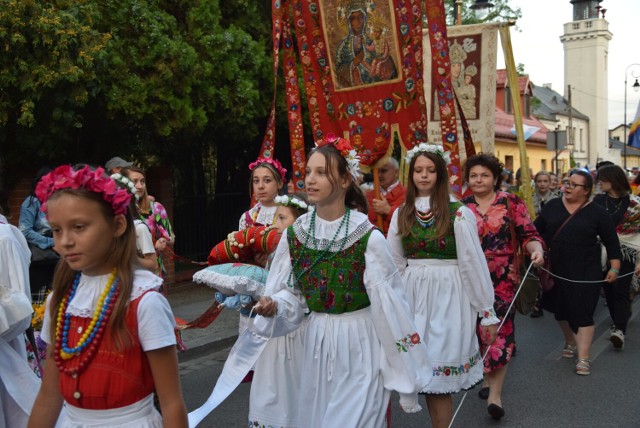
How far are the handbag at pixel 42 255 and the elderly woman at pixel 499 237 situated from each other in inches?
172

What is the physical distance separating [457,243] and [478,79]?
6.52 meters

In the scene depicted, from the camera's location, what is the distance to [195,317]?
963cm

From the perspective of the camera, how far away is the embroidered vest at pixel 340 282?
3551mm

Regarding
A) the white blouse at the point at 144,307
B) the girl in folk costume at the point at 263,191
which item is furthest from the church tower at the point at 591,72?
the white blouse at the point at 144,307

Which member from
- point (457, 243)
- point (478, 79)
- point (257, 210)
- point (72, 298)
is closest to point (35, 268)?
point (257, 210)

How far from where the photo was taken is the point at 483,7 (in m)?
19.0

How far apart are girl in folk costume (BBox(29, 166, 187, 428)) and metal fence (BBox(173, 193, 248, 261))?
9733 millimetres

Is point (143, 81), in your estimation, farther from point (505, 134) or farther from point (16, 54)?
point (505, 134)

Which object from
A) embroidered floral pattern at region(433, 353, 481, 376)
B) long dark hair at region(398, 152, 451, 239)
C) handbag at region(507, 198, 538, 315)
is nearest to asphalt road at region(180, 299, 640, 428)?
embroidered floral pattern at region(433, 353, 481, 376)

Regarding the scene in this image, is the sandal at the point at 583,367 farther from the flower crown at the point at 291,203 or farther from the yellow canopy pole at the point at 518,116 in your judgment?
the flower crown at the point at 291,203

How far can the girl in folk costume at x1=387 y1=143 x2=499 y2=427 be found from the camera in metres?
4.61

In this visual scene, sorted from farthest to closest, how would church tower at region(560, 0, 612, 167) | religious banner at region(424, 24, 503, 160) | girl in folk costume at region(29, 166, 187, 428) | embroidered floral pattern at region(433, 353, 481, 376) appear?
church tower at region(560, 0, 612, 167) → religious banner at region(424, 24, 503, 160) → embroidered floral pattern at region(433, 353, 481, 376) → girl in folk costume at region(29, 166, 187, 428)

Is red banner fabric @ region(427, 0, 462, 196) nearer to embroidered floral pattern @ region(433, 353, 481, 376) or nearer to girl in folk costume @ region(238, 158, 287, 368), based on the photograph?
girl in folk costume @ region(238, 158, 287, 368)

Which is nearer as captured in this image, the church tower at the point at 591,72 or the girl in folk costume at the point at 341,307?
the girl in folk costume at the point at 341,307
